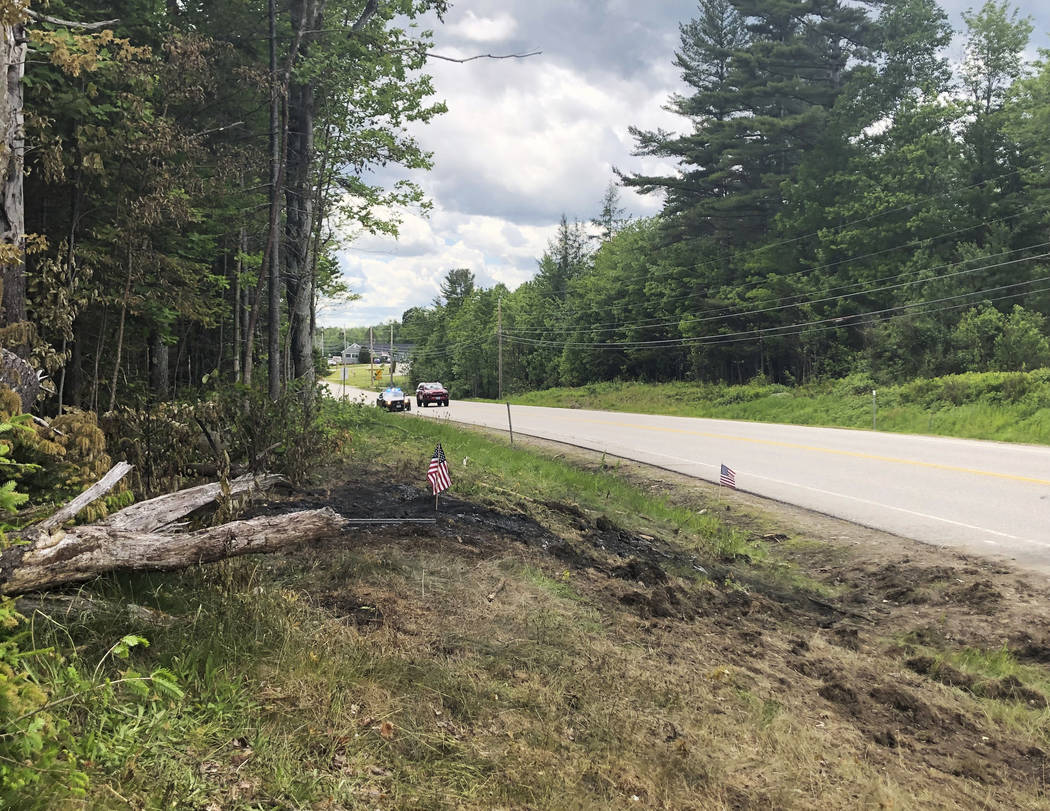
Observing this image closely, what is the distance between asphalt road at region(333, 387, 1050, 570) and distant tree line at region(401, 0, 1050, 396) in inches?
513

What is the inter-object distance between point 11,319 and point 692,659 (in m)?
7.68

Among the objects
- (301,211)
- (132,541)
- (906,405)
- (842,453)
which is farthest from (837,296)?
(132,541)

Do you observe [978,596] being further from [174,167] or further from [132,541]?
[174,167]

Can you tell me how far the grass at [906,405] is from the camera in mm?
18984

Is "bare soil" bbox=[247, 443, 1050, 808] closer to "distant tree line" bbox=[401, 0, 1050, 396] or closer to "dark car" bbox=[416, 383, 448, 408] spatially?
"distant tree line" bbox=[401, 0, 1050, 396]

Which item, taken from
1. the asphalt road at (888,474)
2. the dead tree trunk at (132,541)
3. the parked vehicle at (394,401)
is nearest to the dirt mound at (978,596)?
the asphalt road at (888,474)

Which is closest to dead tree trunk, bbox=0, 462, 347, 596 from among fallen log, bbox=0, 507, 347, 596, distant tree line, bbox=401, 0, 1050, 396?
fallen log, bbox=0, 507, 347, 596

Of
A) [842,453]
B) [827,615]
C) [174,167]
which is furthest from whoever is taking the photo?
[842,453]

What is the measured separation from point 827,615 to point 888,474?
7576mm

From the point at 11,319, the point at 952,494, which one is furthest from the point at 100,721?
the point at 952,494

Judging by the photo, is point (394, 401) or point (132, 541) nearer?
point (132, 541)

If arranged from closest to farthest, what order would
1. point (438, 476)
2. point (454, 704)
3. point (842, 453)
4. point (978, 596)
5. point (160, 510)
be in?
point (454, 704) < point (160, 510) < point (978, 596) < point (438, 476) < point (842, 453)

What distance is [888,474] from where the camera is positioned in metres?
12.4

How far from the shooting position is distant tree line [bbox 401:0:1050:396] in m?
28.3
